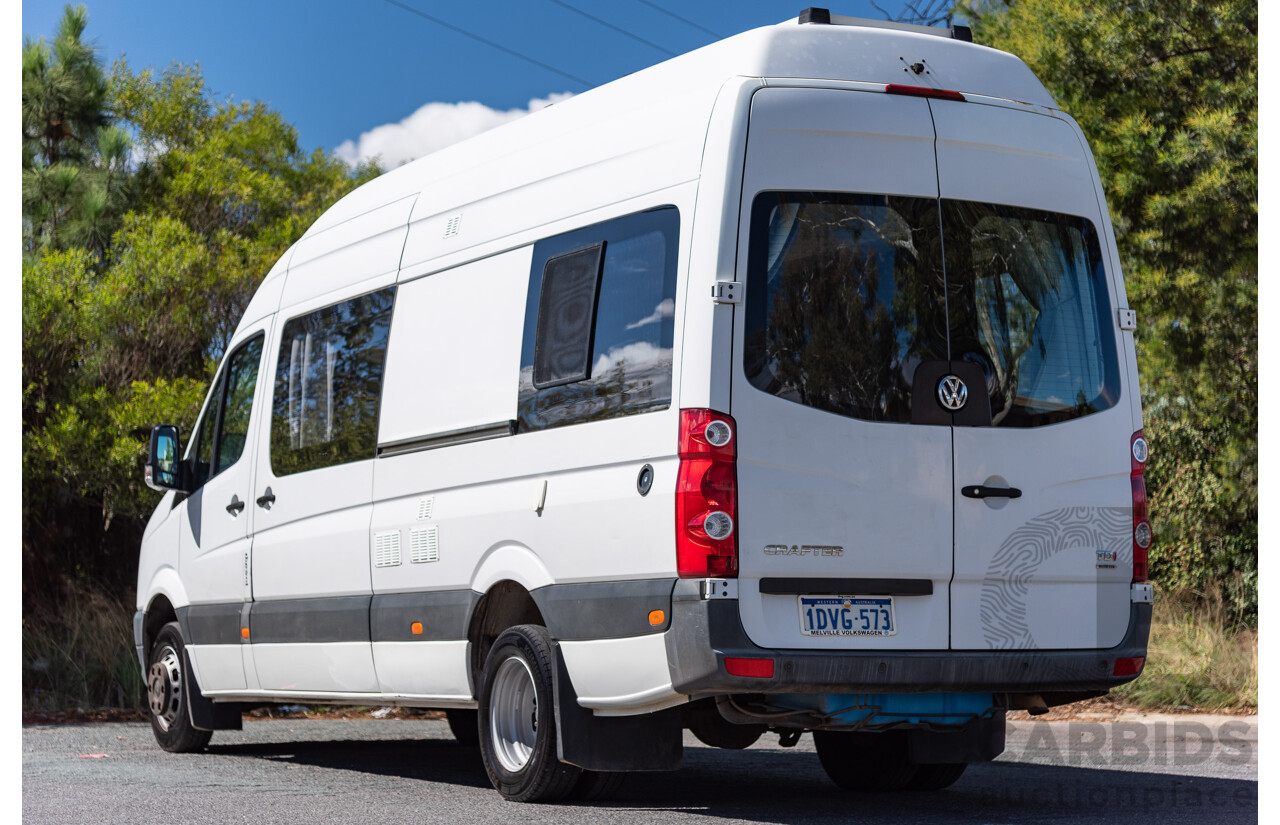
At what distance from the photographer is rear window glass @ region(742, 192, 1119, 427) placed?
21.4 ft

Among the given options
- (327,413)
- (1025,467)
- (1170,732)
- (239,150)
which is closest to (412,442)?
(327,413)

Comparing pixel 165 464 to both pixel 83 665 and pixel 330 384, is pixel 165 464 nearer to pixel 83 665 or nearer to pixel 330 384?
pixel 330 384

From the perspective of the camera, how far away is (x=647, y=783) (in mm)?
8453

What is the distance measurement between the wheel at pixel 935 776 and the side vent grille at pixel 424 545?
2685 mm

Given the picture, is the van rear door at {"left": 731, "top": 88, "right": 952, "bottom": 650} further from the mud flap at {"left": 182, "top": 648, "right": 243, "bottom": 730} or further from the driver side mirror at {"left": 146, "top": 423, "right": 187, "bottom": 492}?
the driver side mirror at {"left": 146, "top": 423, "right": 187, "bottom": 492}

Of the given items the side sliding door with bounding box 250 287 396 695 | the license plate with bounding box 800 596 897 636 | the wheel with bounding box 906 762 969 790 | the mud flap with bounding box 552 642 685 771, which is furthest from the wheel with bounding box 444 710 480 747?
the license plate with bounding box 800 596 897 636

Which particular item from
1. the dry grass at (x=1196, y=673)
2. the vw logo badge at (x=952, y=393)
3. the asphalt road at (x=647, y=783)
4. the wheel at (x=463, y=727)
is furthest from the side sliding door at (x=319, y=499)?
the dry grass at (x=1196, y=673)

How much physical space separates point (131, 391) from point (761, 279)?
10151 mm

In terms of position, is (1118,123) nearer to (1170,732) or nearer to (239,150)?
(1170,732)

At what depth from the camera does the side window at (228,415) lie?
998cm

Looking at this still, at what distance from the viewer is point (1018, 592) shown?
6672 millimetres

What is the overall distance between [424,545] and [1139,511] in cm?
338

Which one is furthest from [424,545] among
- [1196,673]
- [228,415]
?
[1196,673]

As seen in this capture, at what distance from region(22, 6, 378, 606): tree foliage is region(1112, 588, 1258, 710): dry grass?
8.75 metres
